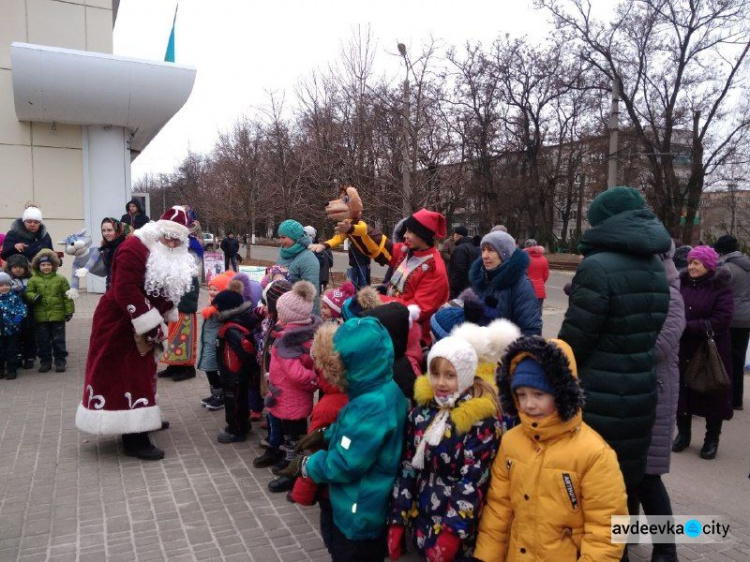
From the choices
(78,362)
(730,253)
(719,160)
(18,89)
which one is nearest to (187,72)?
(18,89)

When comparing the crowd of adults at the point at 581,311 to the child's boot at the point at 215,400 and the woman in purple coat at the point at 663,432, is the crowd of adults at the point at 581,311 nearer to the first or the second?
the woman in purple coat at the point at 663,432

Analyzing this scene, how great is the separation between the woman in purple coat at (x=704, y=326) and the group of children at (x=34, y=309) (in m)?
7.07

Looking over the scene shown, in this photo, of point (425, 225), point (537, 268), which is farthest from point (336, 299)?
point (537, 268)

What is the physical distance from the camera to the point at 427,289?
4.40m

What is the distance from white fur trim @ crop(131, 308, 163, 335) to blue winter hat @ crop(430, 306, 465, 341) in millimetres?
2241

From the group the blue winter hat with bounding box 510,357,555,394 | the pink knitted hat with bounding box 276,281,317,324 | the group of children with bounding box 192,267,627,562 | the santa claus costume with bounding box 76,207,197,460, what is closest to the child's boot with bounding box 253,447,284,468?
the santa claus costume with bounding box 76,207,197,460

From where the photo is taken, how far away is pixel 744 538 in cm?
367

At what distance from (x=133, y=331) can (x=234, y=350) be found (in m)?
0.81

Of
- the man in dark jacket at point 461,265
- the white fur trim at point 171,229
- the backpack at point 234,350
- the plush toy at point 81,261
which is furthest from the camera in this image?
the man in dark jacket at point 461,265

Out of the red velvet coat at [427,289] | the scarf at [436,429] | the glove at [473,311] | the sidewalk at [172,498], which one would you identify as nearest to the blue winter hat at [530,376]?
the scarf at [436,429]

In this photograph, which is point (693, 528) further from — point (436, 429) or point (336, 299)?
point (336, 299)

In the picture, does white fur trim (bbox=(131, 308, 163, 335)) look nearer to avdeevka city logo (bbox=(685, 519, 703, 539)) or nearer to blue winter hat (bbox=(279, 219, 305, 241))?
blue winter hat (bbox=(279, 219, 305, 241))

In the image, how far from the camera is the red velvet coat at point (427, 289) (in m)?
4.38

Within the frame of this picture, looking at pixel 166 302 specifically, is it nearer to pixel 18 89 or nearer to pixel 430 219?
pixel 430 219
